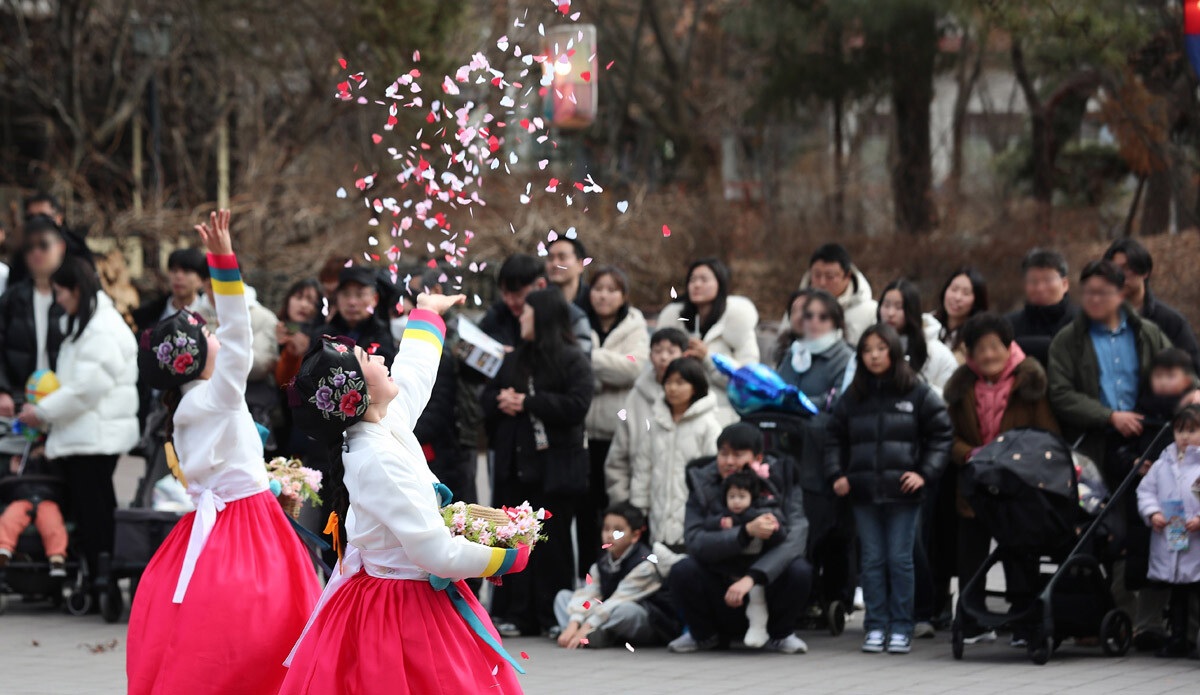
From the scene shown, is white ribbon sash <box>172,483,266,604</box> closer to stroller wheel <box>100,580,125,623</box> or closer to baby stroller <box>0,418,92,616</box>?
stroller wheel <box>100,580,125,623</box>

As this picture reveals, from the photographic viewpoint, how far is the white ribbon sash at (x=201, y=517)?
5.87 meters

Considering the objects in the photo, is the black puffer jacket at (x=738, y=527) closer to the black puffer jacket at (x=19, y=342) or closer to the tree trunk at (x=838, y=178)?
the black puffer jacket at (x=19, y=342)

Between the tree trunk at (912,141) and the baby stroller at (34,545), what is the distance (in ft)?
39.5

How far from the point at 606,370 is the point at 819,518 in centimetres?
156

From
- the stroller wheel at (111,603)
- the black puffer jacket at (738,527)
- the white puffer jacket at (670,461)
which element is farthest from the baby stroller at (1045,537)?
the stroller wheel at (111,603)

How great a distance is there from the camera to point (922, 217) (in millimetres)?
20234

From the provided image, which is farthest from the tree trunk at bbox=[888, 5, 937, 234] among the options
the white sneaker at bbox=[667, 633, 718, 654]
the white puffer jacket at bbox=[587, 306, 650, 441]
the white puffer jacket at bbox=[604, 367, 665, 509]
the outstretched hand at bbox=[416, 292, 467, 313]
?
the outstretched hand at bbox=[416, 292, 467, 313]

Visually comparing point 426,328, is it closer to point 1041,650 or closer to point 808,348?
point 808,348

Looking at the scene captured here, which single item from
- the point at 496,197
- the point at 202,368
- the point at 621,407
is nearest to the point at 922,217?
the point at 496,197

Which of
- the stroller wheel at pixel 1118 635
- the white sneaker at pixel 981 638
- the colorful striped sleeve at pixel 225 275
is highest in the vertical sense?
the colorful striped sleeve at pixel 225 275

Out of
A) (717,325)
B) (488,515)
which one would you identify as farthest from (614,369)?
(488,515)

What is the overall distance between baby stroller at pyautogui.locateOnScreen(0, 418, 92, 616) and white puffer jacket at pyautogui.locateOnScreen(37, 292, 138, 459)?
8.2 inches

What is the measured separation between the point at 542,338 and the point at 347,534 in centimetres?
389

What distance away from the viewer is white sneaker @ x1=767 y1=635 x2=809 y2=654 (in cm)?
817
